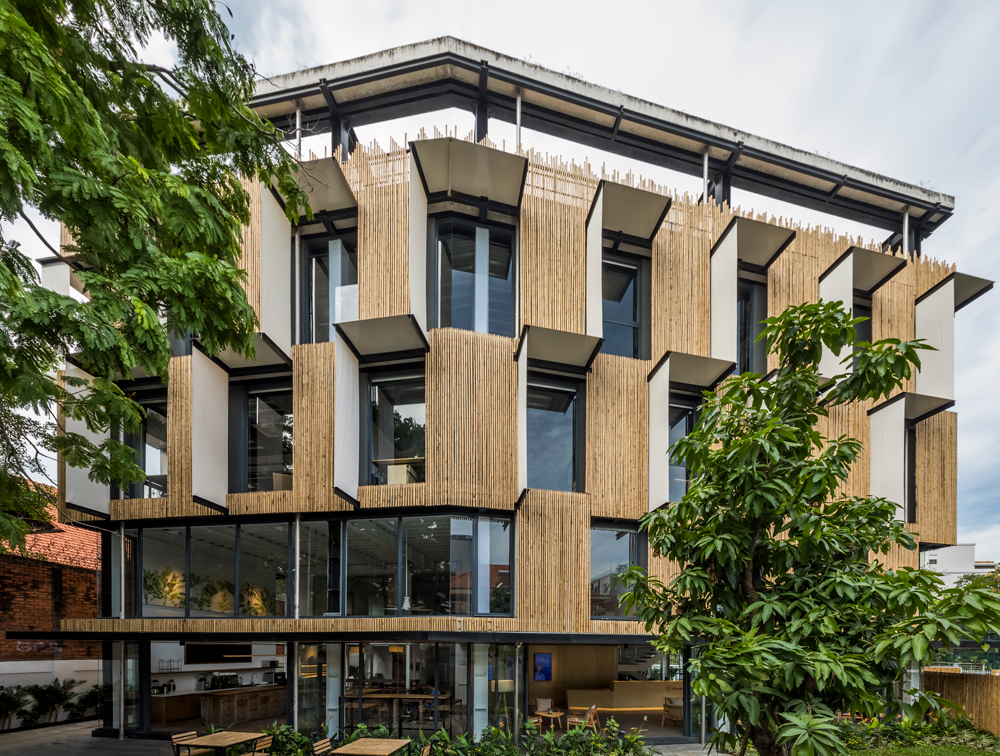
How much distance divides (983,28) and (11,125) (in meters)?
12.2

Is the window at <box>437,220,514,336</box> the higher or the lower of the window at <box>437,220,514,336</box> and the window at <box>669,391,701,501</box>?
the higher

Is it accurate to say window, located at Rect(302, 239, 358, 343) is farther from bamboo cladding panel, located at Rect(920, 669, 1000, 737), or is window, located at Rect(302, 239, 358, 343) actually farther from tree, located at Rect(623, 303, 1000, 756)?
bamboo cladding panel, located at Rect(920, 669, 1000, 737)

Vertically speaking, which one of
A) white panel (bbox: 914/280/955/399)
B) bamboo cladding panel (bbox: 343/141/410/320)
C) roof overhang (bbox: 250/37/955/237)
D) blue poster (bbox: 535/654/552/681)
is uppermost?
roof overhang (bbox: 250/37/955/237)

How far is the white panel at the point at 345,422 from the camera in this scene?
507 inches

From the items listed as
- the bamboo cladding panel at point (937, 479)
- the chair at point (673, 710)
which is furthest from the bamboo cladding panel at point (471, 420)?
the bamboo cladding panel at point (937, 479)

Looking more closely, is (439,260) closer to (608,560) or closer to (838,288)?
(608,560)

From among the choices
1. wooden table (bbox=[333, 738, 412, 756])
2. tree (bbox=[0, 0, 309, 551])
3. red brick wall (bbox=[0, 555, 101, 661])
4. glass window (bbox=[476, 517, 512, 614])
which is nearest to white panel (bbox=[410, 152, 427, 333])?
glass window (bbox=[476, 517, 512, 614])

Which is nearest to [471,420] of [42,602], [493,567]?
[493,567]

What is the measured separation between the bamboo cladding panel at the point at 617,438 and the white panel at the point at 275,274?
6.84m

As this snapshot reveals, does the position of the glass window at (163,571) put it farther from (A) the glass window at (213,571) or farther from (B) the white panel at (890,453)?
(B) the white panel at (890,453)

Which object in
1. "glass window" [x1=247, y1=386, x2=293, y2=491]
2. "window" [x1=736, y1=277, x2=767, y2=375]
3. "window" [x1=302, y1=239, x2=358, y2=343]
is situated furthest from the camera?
"window" [x1=736, y1=277, x2=767, y2=375]

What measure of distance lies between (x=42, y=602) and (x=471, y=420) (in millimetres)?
14260

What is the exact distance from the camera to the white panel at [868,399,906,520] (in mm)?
15750

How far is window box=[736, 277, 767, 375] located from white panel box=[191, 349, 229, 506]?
41.0 ft
